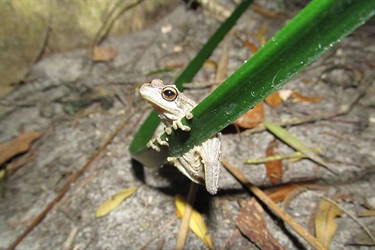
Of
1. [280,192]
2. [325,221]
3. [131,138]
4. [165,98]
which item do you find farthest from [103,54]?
[325,221]

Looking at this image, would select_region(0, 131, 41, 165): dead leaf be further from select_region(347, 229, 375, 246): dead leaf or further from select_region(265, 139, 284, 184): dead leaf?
select_region(347, 229, 375, 246): dead leaf

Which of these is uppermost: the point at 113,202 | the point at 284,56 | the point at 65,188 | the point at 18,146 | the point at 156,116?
the point at 284,56

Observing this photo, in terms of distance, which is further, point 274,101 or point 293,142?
point 274,101

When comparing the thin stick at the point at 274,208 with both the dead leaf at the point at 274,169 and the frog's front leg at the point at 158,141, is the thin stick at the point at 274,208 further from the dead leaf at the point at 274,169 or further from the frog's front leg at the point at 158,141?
the frog's front leg at the point at 158,141

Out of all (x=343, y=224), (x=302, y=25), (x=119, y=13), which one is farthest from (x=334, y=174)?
(x=119, y=13)

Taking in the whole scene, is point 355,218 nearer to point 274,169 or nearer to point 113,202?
point 274,169

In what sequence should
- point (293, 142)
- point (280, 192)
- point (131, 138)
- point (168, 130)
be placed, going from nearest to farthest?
1. point (168, 130)
2. point (280, 192)
3. point (293, 142)
4. point (131, 138)

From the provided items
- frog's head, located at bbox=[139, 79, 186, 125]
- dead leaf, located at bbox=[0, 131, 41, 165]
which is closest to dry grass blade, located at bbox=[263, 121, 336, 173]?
frog's head, located at bbox=[139, 79, 186, 125]

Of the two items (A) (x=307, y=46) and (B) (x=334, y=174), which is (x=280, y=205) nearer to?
(B) (x=334, y=174)
